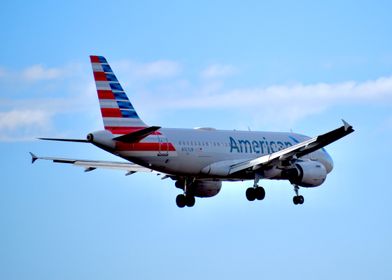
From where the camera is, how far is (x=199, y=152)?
8000cm

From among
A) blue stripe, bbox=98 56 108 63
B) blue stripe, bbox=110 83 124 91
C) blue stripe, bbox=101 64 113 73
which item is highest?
blue stripe, bbox=98 56 108 63

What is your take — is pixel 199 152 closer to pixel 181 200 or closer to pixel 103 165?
pixel 181 200

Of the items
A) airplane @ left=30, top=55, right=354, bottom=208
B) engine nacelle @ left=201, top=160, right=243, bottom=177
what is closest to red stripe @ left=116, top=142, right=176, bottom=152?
airplane @ left=30, top=55, right=354, bottom=208

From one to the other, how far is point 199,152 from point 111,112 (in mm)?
7018

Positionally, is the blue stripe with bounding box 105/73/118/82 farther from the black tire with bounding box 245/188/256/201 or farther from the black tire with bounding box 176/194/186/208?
the black tire with bounding box 245/188/256/201

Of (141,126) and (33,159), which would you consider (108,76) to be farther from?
(33,159)

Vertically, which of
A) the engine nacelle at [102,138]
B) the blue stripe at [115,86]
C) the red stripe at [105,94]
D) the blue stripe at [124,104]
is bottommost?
the engine nacelle at [102,138]

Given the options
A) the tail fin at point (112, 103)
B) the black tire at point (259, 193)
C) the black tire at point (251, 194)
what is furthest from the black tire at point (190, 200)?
the tail fin at point (112, 103)

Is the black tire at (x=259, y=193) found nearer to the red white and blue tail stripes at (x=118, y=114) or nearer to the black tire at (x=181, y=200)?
the black tire at (x=181, y=200)

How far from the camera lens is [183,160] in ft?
258

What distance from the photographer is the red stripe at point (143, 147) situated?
246 ft

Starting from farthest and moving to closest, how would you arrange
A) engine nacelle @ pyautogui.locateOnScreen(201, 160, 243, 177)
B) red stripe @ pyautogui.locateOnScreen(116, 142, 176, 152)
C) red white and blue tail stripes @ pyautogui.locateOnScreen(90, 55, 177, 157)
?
engine nacelle @ pyautogui.locateOnScreen(201, 160, 243, 177) < red white and blue tail stripes @ pyautogui.locateOnScreen(90, 55, 177, 157) < red stripe @ pyautogui.locateOnScreen(116, 142, 176, 152)

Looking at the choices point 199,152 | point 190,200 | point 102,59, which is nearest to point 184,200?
point 190,200

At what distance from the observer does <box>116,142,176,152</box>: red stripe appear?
75062 mm
